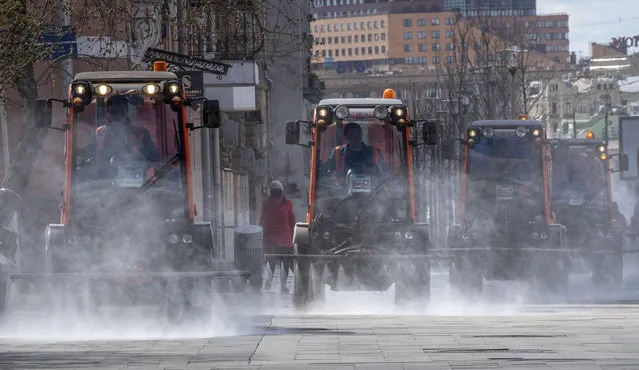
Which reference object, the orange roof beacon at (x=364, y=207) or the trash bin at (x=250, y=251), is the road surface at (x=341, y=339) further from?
the trash bin at (x=250, y=251)

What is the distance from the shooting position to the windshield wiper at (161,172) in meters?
16.5

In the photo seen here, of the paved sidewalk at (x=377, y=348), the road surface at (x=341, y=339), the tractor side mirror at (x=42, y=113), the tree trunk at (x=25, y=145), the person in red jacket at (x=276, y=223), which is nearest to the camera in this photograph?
the paved sidewalk at (x=377, y=348)

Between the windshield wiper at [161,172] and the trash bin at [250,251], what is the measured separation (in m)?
6.96

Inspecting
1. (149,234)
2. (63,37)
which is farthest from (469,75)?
(149,234)

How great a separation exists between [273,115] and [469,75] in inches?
424

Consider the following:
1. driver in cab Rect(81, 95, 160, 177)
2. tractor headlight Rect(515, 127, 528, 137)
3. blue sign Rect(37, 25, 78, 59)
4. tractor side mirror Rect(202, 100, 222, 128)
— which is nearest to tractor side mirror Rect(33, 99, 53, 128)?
driver in cab Rect(81, 95, 160, 177)

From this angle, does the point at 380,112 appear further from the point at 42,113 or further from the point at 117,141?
the point at 42,113

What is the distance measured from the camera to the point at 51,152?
25.9 m

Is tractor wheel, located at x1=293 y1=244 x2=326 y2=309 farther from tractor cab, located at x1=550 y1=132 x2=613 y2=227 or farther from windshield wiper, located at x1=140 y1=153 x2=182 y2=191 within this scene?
tractor cab, located at x1=550 y1=132 x2=613 y2=227

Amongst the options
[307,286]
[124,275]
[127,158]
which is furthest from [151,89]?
[307,286]

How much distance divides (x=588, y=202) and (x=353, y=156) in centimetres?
884

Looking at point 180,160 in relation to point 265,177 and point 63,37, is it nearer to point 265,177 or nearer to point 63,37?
point 63,37

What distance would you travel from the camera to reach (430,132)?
19.1m

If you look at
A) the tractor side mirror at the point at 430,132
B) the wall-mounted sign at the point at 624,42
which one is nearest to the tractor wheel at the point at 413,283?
the tractor side mirror at the point at 430,132
